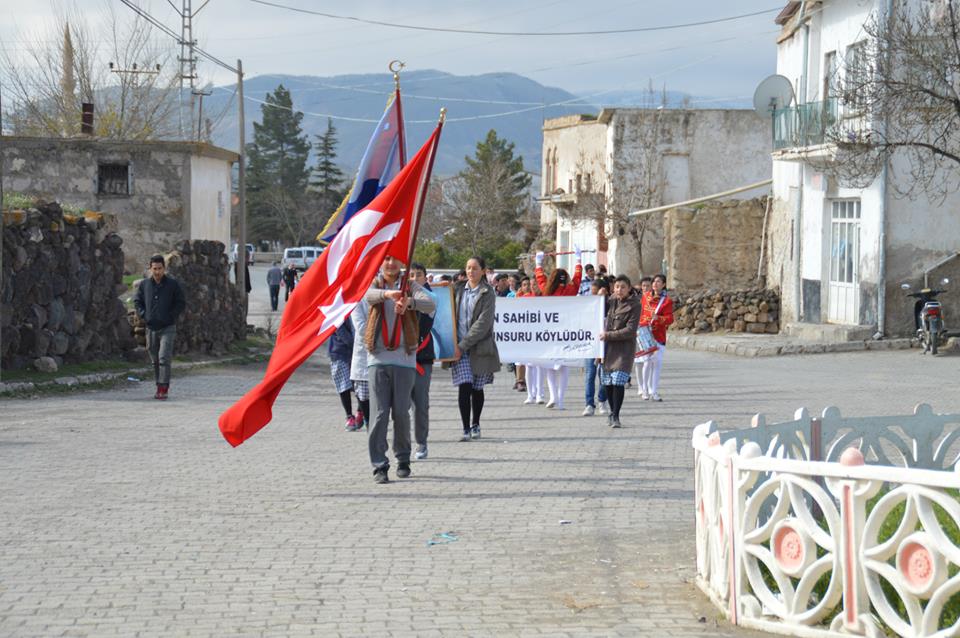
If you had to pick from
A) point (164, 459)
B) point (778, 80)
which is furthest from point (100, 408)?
point (778, 80)

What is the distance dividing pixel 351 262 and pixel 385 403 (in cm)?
122

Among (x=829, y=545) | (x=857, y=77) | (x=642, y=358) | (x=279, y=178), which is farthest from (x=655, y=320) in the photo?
(x=279, y=178)

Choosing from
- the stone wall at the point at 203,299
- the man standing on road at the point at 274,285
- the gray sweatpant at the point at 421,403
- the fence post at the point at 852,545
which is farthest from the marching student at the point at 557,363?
the man standing on road at the point at 274,285

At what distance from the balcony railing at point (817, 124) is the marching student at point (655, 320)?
815 centimetres

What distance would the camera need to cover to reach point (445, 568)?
7.96 meters

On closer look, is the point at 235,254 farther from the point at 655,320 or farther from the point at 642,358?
the point at 655,320

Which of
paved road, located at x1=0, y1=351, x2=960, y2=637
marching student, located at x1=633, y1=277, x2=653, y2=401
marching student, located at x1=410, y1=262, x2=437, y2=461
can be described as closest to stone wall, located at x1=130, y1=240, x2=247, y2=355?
paved road, located at x1=0, y1=351, x2=960, y2=637

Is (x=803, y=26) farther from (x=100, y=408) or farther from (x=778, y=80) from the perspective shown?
(x=100, y=408)

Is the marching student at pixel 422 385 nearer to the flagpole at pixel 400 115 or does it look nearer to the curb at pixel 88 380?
the flagpole at pixel 400 115

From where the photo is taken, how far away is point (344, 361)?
14727 millimetres

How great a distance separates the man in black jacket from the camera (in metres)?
17.7

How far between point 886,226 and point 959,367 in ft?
16.2

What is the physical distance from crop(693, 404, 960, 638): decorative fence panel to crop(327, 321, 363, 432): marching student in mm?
7665

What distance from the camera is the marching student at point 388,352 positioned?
11.1 metres
